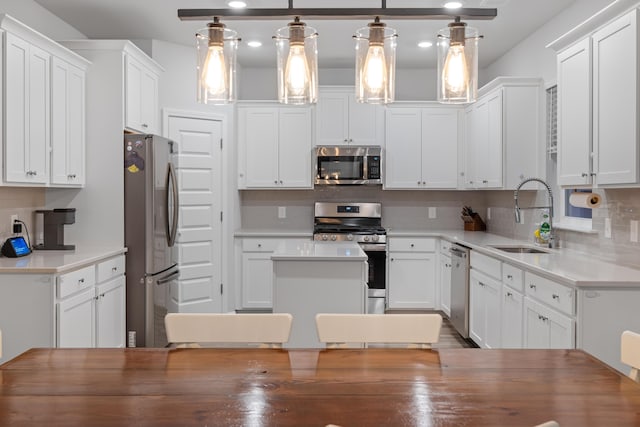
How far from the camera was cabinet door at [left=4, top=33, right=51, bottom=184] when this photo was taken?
3.15 metres

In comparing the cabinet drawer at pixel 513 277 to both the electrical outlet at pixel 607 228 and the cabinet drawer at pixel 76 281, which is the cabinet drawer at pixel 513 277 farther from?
the cabinet drawer at pixel 76 281

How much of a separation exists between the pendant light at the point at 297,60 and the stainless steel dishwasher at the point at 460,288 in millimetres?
3258

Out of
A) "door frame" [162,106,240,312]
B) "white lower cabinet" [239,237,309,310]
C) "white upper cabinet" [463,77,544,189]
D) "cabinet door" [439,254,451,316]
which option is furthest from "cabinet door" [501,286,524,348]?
"door frame" [162,106,240,312]

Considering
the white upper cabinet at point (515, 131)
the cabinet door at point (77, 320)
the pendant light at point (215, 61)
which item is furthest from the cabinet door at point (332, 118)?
the pendant light at point (215, 61)

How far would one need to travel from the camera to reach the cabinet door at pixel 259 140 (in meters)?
5.91

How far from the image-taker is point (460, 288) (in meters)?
4.75

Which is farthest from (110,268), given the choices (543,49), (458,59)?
(543,49)

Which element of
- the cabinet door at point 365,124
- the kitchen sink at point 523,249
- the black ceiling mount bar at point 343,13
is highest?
the cabinet door at point 365,124

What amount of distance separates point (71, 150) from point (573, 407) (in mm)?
3702

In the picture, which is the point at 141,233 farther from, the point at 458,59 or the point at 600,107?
the point at 600,107

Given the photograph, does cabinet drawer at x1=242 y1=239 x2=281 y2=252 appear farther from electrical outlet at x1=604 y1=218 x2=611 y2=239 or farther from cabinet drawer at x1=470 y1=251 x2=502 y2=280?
electrical outlet at x1=604 y1=218 x2=611 y2=239

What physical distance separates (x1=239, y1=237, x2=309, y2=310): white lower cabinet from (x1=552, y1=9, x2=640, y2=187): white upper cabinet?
10.5 ft

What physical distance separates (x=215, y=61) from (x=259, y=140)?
4.27m

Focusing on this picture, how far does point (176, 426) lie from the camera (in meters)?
1.18
